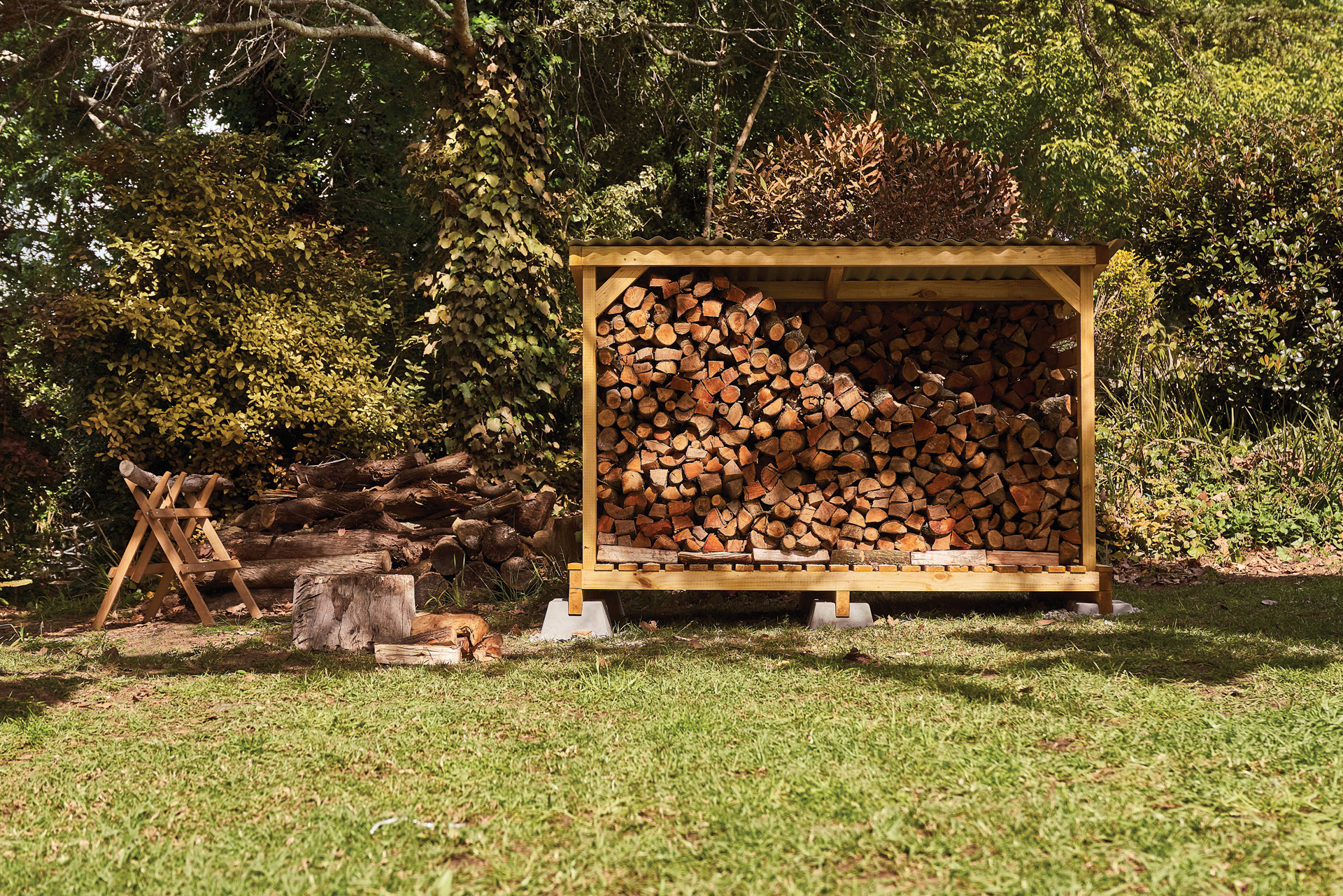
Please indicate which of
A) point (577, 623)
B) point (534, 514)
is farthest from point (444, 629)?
point (534, 514)

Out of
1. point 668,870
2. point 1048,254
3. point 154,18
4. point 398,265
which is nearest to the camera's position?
point 668,870

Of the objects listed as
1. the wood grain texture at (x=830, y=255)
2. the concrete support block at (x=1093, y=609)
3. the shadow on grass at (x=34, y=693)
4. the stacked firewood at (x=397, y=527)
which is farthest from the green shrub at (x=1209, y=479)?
the shadow on grass at (x=34, y=693)

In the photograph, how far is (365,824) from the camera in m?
3.11

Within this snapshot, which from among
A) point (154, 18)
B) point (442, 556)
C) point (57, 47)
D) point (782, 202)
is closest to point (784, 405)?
point (442, 556)

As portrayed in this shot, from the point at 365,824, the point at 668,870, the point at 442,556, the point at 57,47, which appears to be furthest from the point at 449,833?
the point at 57,47

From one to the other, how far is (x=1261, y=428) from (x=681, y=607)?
6679 mm

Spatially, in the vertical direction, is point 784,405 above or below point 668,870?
above

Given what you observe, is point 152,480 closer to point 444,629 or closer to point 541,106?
point 444,629

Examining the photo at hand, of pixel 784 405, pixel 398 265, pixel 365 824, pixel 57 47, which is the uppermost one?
pixel 57 47

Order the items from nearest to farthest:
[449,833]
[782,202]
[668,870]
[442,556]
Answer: [668,870]
[449,833]
[442,556]
[782,202]

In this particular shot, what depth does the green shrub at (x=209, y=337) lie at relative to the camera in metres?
9.80

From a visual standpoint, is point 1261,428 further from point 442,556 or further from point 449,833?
point 449,833

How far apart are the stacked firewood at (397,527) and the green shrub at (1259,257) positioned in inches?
279

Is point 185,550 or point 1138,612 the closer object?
point 1138,612
